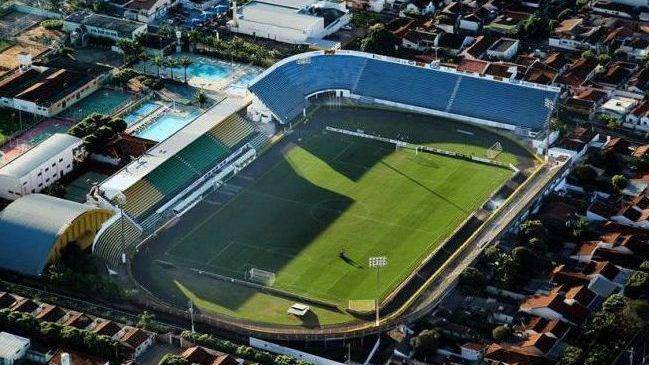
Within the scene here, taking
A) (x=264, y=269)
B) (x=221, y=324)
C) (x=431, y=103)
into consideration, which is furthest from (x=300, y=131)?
(x=221, y=324)

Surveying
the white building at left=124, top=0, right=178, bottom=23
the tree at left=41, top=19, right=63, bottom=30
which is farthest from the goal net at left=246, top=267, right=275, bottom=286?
the white building at left=124, top=0, right=178, bottom=23

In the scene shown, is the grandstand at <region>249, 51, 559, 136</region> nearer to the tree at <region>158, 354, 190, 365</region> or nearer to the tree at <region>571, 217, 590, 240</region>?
the tree at <region>571, 217, 590, 240</region>

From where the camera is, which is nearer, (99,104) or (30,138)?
(30,138)

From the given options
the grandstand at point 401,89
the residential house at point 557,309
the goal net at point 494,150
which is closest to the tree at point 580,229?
the residential house at point 557,309

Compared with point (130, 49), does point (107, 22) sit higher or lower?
lower

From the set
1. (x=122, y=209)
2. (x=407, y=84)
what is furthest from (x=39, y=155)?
(x=407, y=84)

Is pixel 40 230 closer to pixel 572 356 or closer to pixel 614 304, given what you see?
pixel 572 356
